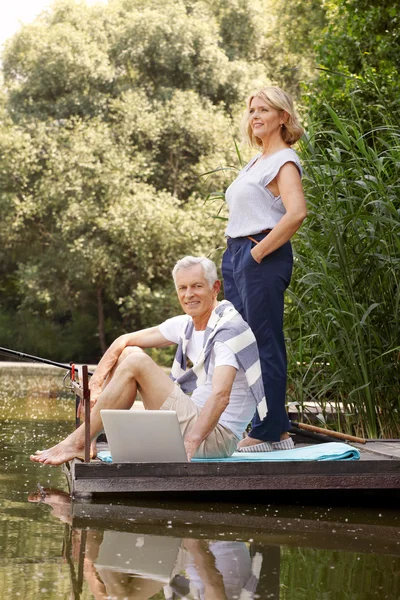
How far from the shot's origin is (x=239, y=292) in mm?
4586

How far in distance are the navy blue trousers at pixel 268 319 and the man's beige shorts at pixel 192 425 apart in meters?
0.28

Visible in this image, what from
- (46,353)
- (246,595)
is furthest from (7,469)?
(46,353)

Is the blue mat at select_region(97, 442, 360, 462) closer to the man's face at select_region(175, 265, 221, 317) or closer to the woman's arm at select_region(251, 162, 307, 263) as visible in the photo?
the man's face at select_region(175, 265, 221, 317)

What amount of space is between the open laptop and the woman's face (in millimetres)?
1437

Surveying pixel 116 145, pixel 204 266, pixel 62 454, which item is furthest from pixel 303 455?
pixel 116 145

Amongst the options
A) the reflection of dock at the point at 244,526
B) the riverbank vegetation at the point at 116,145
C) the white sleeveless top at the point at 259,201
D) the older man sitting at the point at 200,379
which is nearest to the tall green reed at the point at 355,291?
the white sleeveless top at the point at 259,201

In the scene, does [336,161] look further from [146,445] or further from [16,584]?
[16,584]

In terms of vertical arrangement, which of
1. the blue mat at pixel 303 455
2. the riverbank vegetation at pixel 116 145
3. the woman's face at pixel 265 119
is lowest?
the blue mat at pixel 303 455

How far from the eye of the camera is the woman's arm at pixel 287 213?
435 cm

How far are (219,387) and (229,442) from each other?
36cm

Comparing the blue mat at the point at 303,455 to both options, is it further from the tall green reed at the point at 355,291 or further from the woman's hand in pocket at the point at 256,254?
the woman's hand in pocket at the point at 256,254

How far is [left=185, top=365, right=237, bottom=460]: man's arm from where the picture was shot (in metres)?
3.84

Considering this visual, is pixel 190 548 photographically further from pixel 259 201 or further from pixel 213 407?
pixel 259 201

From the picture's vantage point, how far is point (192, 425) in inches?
158
